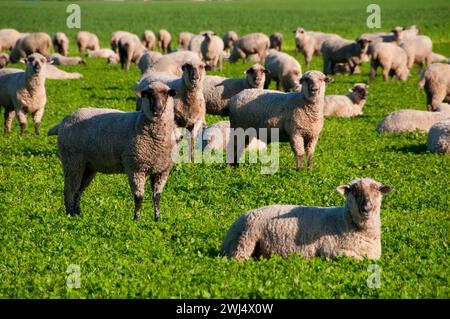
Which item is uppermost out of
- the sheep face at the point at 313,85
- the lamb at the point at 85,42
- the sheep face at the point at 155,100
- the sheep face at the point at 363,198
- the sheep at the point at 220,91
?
the sheep face at the point at 155,100

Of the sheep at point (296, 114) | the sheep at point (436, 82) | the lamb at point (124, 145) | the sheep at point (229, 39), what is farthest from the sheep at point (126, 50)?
the lamb at point (124, 145)

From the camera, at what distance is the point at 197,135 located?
→ 18531 mm

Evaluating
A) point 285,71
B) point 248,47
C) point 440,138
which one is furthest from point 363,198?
point 248,47

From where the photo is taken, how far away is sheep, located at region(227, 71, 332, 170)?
16.2m

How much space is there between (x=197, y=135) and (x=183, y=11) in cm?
8236

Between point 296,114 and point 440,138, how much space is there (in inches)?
147

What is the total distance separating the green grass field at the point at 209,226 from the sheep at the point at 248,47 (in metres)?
20.0

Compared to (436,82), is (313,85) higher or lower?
higher

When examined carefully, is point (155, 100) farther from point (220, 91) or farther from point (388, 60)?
point (388, 60)

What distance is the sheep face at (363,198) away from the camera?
9664 mm

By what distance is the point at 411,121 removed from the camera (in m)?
21.3

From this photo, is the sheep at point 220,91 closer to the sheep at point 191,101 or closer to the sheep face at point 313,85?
the sheep at point 191,101

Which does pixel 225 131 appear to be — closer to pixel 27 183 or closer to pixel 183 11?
pixel 27 183
